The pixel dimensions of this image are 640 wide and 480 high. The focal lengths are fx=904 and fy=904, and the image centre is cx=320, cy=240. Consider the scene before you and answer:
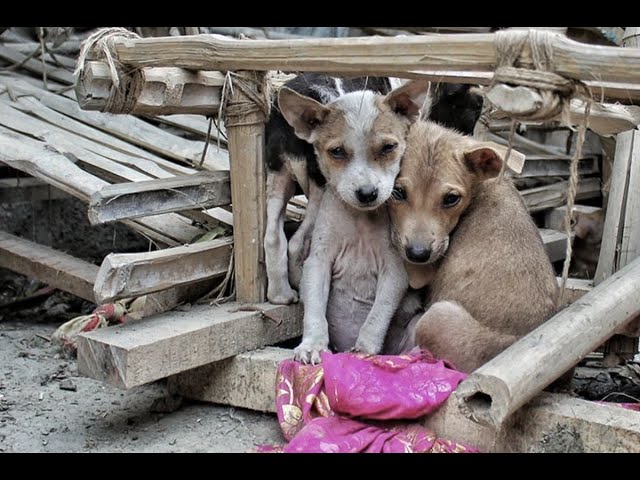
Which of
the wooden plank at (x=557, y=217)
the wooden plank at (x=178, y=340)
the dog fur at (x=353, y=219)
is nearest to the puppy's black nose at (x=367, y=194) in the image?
the dog fur at (x=353, y=219)

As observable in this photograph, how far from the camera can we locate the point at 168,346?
14.9 ft

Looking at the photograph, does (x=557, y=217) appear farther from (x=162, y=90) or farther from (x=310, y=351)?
(x=162, y=90)

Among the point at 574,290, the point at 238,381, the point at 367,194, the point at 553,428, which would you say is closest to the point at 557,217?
the point at 574,290

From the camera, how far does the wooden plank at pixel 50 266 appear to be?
588cm

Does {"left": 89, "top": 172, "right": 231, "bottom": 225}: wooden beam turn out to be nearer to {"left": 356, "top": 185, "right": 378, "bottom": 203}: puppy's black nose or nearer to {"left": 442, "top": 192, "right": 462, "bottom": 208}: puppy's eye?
{"left": 356, "top": 185, "right": 378, "bottom": 203}: puppy's black nose

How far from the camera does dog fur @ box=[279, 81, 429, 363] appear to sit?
4.73 meters

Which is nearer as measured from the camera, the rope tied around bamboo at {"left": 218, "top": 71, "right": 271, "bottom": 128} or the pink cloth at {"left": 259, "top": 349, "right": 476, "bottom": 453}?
the pink cloth at {"left": 259, "top": 349, "right": 476, "bottom": 453}

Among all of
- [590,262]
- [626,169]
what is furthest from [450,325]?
[590,262]

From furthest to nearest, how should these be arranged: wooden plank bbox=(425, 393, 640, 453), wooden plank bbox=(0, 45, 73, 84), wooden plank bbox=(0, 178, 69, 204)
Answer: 1. wooden plank bbox=(0, 45, 73, 84)
2. wooden plank bbox=(0, 178, 69, 204)
3. wooden plank bbox=(425, 393, 640, 453)

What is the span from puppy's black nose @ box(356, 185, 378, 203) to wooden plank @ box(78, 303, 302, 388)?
0.90 meters

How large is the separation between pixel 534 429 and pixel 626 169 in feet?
6.92

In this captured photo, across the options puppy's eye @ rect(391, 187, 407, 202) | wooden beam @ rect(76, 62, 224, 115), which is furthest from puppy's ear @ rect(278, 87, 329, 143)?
puppy's eye @ rect(391, 187, 407, 202)

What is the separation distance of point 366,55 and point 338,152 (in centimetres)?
96

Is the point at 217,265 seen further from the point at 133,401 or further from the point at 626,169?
the point at 626,169
